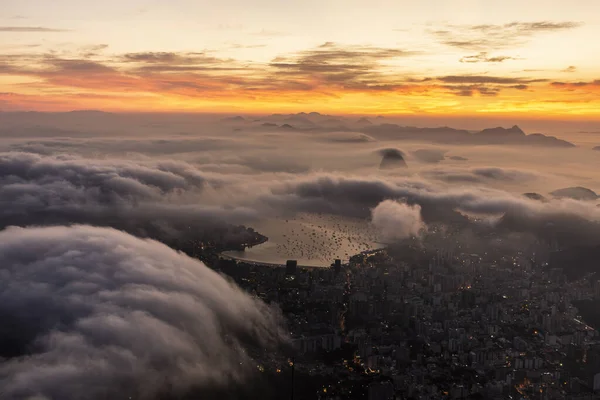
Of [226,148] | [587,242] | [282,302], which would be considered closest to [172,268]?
[282,302]

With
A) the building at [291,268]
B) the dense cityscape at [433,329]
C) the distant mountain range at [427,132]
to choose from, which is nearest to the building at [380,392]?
the dense cityscape at [433,329]

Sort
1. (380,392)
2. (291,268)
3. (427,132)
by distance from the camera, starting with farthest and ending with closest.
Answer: (427,132) < (291,268) < (380,392)

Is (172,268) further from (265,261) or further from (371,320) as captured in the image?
(265,261)

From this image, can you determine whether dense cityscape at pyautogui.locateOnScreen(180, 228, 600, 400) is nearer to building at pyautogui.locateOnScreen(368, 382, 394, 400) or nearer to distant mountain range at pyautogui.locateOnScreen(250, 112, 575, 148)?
building at pyautogui.locateOnScreen(368, 382, 394, 400)

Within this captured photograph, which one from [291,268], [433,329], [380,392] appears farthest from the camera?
[291,268]

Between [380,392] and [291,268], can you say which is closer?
[380,392]

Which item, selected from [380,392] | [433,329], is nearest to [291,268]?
[433,329]

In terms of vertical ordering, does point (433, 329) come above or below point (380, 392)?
below

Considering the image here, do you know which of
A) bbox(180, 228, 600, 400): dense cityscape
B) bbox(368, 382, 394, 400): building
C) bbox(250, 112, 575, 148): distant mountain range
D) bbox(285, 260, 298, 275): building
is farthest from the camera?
bbox(250, 112, 575, 148): distant mountain range

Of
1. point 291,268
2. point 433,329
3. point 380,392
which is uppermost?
point 380,392

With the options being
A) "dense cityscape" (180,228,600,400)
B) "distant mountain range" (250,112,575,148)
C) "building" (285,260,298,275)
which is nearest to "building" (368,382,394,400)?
"dense cityscape" (180,228,600,400)

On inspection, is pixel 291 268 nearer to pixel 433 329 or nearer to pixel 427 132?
pixel 433 329

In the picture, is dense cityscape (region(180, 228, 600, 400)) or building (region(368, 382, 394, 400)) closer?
building (region(368, 382, 394, 400))
